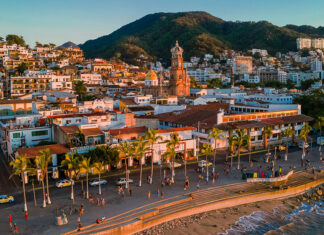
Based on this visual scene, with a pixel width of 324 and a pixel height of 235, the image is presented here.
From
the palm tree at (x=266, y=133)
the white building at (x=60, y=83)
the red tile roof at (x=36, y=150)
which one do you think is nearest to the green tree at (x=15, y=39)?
the white building at (x=60, y=83)

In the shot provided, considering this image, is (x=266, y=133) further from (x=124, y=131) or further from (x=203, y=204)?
(x=203, y=204)

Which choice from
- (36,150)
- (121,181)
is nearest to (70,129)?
(36,150)

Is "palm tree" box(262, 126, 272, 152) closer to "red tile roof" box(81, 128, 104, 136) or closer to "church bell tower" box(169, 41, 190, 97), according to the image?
"red tile roof" box(81, 128, 104, 136)

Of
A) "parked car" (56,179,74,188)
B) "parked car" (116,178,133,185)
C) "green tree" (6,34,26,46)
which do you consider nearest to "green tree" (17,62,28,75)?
"green tree" (6,34,26,46)

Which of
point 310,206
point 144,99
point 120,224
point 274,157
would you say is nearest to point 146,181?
point 120,224

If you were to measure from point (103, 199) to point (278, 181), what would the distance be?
66.7 feet

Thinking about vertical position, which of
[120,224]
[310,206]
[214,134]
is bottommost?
[310,206]

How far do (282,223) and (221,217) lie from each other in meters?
5.49

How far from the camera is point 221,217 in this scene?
29688mm

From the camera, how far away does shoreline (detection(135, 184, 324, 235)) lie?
88.3ft

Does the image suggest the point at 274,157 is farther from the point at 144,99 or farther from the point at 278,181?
the point at 144,99

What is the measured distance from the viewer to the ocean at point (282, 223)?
2780 cm

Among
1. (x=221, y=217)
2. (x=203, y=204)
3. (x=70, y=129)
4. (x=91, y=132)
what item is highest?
(x=70, y=129)

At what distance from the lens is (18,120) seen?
5028 cm
